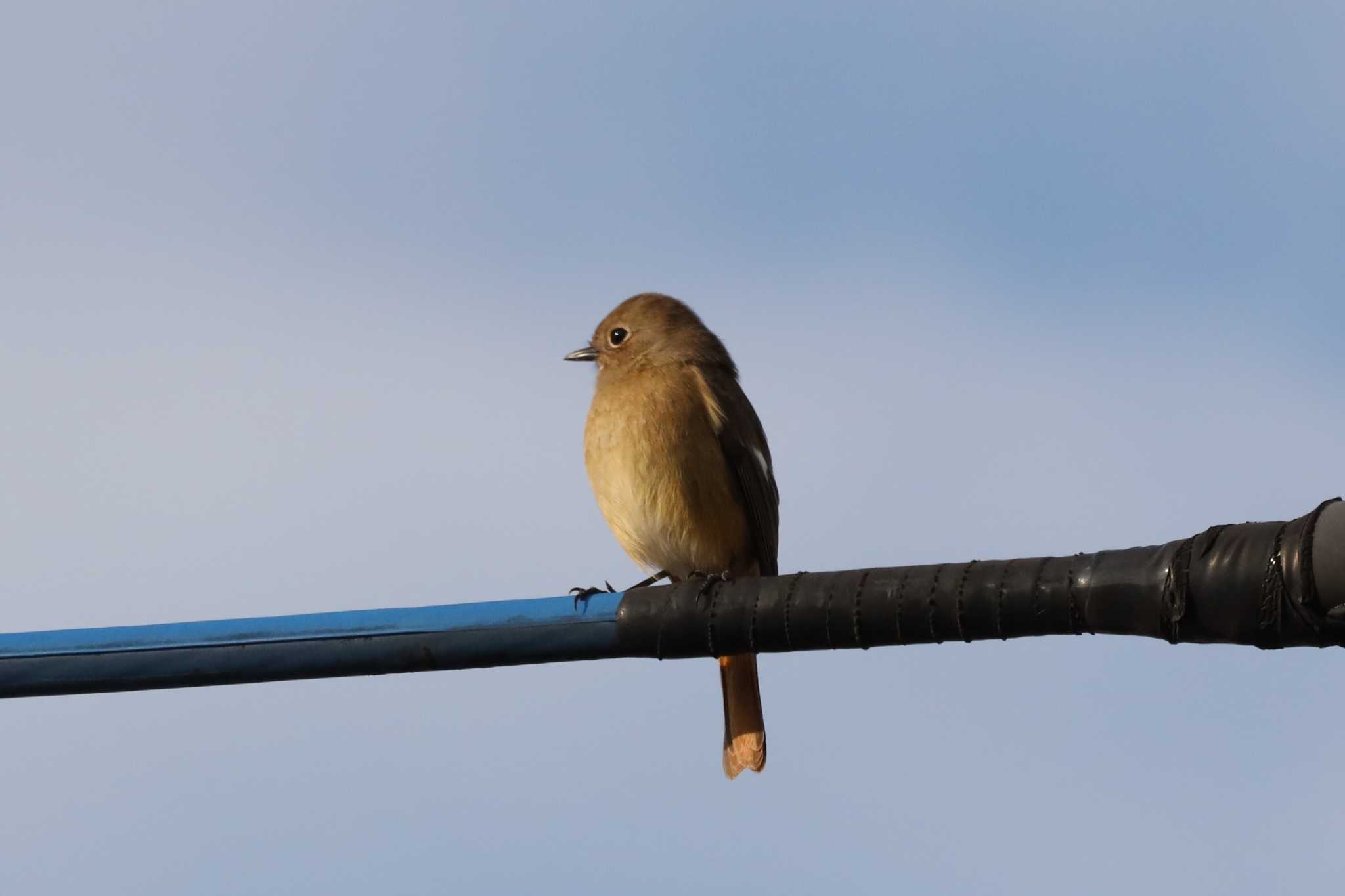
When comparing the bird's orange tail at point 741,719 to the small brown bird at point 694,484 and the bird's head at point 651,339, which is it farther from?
the bird's head at point 651,339

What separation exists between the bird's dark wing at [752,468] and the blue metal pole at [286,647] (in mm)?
3152

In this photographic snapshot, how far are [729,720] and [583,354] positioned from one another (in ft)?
7.01

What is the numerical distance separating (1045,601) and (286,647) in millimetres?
1982

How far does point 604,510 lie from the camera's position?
822 cm

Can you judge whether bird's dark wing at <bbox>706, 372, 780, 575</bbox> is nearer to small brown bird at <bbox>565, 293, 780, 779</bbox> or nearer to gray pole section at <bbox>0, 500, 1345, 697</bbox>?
small brown bird at <bbox>565, 293, 780, 779</bbox>

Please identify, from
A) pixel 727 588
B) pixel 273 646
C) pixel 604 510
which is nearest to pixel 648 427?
pixel 604 510

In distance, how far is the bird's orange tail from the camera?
8.09 m

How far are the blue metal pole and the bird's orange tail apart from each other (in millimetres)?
3099

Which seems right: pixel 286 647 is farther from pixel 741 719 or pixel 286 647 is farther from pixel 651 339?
pixel 651 339

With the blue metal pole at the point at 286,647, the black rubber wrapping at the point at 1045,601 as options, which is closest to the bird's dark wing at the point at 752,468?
the black rubber wrapping at the point at 1045,601

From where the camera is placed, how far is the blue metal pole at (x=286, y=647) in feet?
16.4

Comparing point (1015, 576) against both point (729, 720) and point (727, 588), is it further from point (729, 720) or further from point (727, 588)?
point (729, 720)

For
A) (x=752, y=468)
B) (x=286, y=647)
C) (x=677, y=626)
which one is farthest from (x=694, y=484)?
(x=286, y=647)

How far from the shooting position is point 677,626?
17.6 feet
